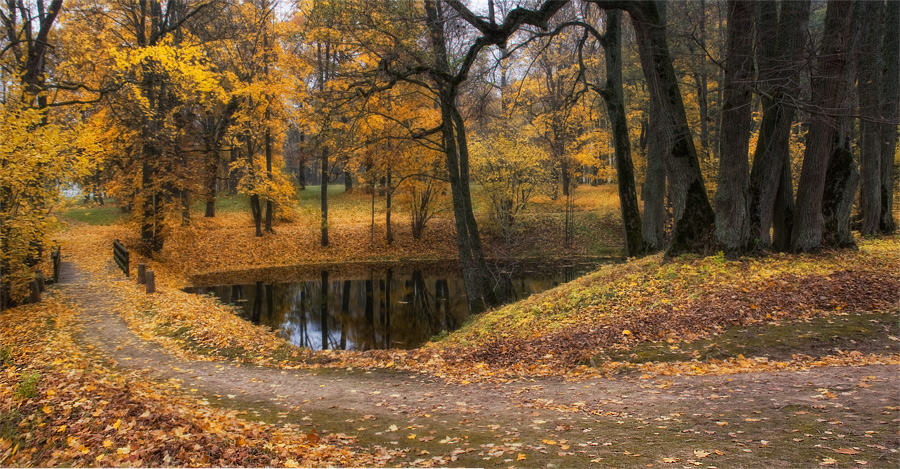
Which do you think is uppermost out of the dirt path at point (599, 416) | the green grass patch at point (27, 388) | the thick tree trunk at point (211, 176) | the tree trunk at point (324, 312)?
the thick tree trunk at point (211, 176)

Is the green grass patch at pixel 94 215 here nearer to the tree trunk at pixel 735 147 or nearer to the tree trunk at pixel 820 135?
the tree trunk at pixel 735 147

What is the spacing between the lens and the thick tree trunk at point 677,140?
10.3 m

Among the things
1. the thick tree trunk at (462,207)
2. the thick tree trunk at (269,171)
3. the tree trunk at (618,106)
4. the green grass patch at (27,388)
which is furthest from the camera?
the thick tree trunk at (269,171)

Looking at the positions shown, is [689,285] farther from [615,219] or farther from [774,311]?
[615,219]

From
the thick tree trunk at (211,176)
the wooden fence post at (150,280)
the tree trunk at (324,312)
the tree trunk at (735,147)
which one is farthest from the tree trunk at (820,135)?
the thick tree trunk at (211,176)

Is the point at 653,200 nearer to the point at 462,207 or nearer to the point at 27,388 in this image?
the point at 462,207

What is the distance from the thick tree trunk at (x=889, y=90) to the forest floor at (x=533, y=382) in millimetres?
2301

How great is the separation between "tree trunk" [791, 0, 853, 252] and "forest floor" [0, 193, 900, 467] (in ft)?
2.13

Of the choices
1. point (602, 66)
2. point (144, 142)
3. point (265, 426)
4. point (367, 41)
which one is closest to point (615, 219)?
point (602, 66)

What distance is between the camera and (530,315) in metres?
10.5

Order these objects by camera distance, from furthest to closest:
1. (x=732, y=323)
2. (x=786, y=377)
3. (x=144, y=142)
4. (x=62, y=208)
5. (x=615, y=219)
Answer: (x=615, y=219) → (x=144, y=142) → (x=62, y=208) → (x=732, y=323) → (x=786, y=377)

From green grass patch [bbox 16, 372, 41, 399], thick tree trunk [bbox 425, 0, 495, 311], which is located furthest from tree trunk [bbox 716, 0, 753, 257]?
green grass patch [bbox 16, 372, 41, 399]

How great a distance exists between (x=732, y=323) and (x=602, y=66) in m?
19.7

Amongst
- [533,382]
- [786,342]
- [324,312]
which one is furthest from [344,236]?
[786,342]
